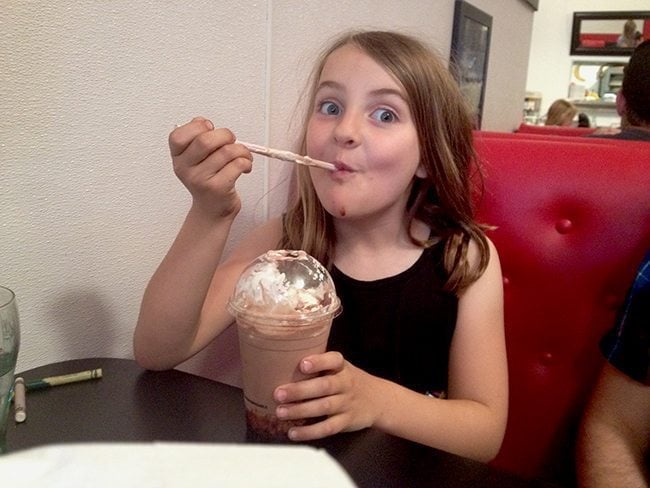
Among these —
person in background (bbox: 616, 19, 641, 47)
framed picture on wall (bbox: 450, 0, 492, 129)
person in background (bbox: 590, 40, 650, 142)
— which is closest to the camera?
framed picture on wall (bbox: 450, 0, 492, 129)

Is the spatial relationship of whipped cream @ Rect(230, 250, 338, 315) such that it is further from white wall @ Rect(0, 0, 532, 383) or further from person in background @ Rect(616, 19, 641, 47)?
person in background @ Rect(616, 19, 641, 47)

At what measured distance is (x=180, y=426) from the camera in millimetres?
560

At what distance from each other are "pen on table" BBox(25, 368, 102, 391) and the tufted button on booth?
30.1 inches

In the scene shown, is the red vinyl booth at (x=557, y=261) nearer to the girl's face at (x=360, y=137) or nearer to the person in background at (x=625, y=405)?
the person in background at (x=625, y=405)

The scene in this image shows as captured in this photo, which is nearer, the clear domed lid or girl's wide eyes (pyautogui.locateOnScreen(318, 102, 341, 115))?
the clear domed lid

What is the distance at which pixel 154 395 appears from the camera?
0.62 meters

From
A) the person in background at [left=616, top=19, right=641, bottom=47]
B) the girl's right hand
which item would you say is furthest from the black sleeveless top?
the person in background at [left=616, top=19, right=641, bottom=47]

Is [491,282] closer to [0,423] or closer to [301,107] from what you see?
[301,107]

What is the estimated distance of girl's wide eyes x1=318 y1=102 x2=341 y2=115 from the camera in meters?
0.87

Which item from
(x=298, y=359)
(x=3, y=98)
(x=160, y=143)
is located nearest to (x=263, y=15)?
(x=160, y=143)

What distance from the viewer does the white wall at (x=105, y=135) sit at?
0.66 meters

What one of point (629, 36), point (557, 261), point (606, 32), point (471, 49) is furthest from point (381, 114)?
point (606, 32)

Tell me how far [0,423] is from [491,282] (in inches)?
27.1

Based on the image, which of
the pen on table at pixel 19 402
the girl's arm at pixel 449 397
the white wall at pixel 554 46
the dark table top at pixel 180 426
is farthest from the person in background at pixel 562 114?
the pen on table at pixel 19 402
